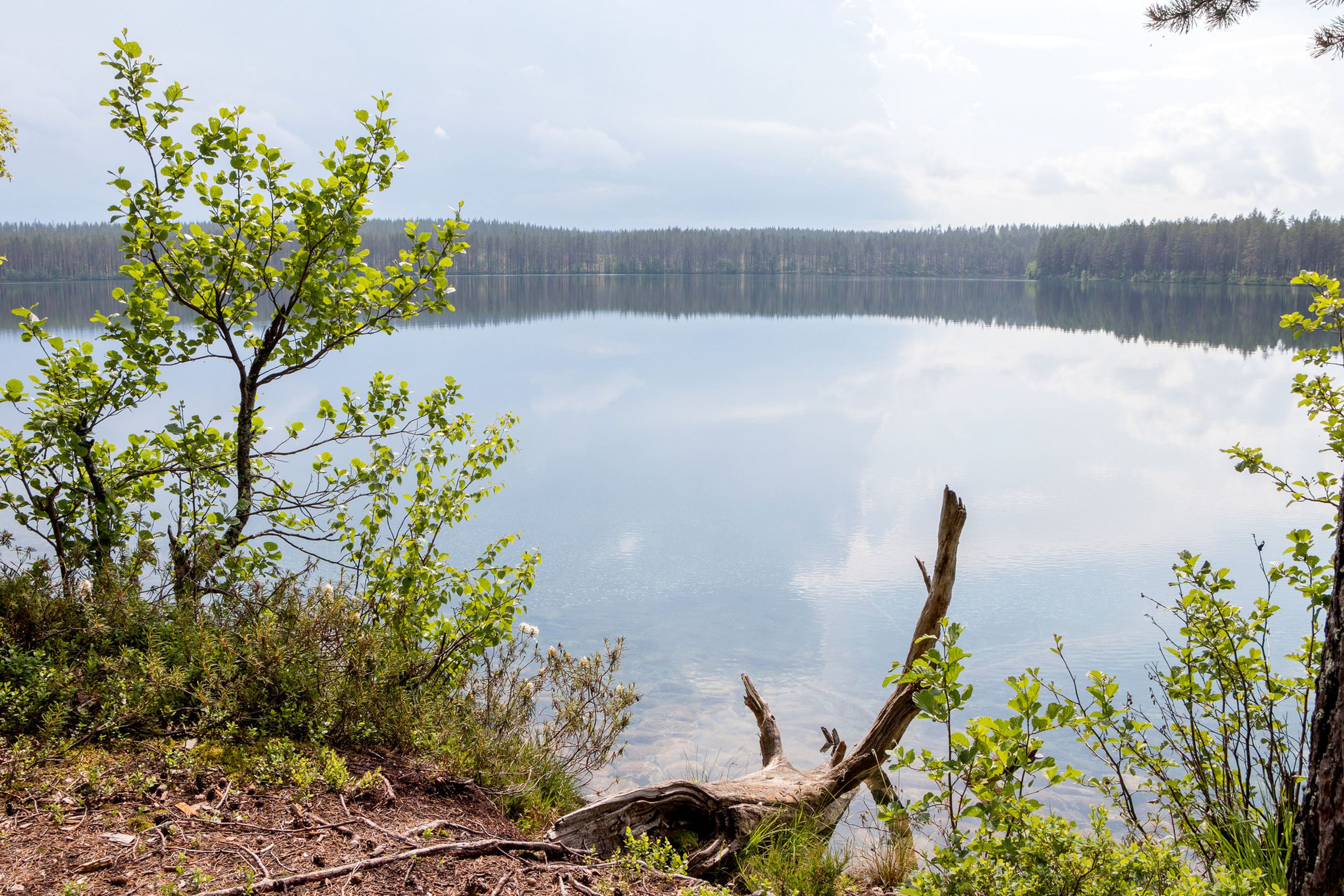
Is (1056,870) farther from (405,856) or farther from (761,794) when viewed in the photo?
(761,794)

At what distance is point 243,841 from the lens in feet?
10.0

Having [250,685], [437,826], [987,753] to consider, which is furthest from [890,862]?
[250,685]

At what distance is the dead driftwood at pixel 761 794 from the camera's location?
3830mm

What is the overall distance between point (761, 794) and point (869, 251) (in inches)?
6786

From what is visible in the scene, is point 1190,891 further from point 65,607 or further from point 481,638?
point 65,607

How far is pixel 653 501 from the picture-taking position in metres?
14.6

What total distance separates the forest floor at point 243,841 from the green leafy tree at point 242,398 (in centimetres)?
125

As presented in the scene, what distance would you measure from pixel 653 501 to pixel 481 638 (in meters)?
9.60

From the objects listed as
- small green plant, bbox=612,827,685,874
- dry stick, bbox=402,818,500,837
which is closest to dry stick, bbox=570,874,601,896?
small green plant, bbox=612,827,685,874

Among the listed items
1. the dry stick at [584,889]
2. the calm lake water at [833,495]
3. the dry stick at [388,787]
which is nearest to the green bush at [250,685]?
the dry stick at [388,787]

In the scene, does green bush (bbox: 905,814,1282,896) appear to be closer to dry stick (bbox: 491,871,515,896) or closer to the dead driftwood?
dry stick (bbox: 491,871,515,896)

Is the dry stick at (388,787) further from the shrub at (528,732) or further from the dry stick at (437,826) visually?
the shrub at (528,732)

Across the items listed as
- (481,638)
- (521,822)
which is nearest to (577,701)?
(481,638)

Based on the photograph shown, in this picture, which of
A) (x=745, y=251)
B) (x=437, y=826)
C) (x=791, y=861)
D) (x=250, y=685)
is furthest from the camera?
(x=745, y=251)
